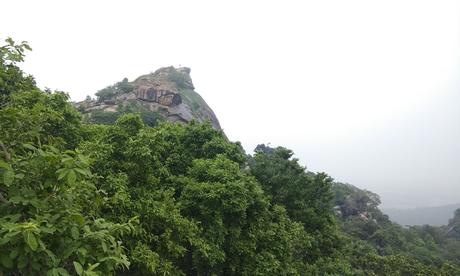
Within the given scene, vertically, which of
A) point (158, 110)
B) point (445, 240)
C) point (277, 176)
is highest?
point (158, 110)

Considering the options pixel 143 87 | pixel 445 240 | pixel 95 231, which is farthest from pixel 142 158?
pixel 445 240

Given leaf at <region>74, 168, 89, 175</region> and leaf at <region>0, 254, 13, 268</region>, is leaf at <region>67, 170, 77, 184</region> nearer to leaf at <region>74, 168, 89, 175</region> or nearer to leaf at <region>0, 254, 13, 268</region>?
leaf at <region>74, 168, 89, 175</region>

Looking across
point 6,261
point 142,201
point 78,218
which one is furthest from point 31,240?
point 142,201

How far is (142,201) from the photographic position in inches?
382

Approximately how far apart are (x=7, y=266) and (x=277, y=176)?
60.4 feet

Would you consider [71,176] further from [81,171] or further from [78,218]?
[78,218]

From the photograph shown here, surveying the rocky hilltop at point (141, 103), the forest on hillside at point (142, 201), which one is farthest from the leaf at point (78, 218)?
the rocky hilltop at point (141, 103)

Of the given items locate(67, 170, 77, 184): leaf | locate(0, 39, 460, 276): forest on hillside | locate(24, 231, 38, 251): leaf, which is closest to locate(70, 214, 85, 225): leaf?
locate(0, 39, 460, 276): forest on hillside

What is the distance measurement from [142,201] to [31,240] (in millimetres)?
7146

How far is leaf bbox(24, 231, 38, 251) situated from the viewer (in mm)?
2646

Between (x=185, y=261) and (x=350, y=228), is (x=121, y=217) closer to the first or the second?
(x=185, y=261)

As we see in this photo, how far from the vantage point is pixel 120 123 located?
37.1ft

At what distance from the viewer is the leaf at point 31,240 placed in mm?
2646

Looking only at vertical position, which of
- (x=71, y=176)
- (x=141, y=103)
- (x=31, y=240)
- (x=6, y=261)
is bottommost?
(x=6, y=261)
